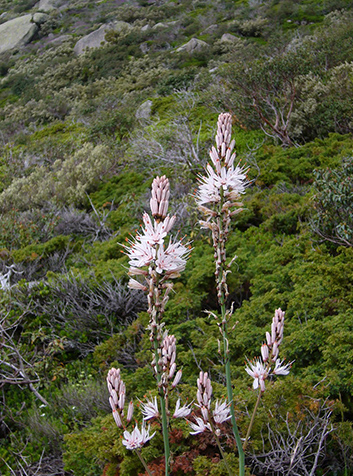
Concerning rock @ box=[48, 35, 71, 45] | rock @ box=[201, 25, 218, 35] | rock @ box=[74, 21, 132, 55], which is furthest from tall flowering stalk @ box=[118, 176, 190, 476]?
rock @ box=[48, 35, 71, 45]

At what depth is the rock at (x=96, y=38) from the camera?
82.4ft

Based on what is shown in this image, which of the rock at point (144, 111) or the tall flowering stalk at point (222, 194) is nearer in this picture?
the tall flowering stalk at point (222, 194)

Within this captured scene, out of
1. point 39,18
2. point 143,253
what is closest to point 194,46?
point 39,18

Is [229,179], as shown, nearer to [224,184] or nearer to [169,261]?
[224,184]

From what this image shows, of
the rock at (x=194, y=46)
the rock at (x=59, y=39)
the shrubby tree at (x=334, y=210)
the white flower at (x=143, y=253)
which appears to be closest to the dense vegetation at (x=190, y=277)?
the shrubby tree at (x=334, y=210)

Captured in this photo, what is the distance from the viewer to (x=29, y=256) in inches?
218

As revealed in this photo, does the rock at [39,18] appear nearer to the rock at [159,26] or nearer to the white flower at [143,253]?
the rock at [159,26]

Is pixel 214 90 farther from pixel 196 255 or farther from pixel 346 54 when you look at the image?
pixel 196 255

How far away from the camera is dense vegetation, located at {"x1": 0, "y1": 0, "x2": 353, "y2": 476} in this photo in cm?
235

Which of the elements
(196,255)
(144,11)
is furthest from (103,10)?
(196,255)

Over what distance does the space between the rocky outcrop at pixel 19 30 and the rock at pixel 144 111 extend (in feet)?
77.1

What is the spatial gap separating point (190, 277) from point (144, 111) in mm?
9289

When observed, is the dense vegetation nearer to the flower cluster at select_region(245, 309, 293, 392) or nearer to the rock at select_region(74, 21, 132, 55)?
the flower cluster at select_region(245, 309, 293, 392)

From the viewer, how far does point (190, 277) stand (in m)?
4.02
